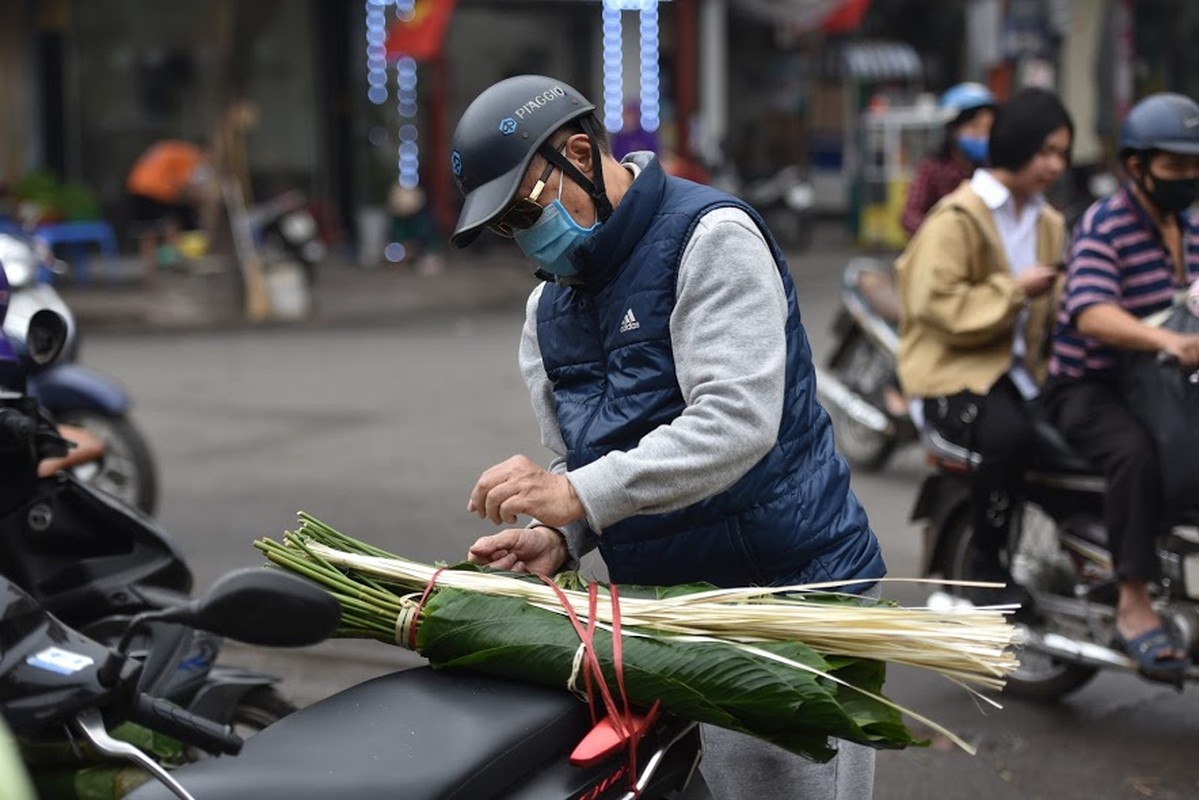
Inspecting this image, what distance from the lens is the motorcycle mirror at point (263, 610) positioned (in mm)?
2273

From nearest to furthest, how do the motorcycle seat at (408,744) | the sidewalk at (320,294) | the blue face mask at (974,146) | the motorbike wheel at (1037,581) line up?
the motorcycle seat at (408,744) < the motorbike wheel at (1037,581) < the blue face mask at (974,146) < the sidewalk at (320,294)

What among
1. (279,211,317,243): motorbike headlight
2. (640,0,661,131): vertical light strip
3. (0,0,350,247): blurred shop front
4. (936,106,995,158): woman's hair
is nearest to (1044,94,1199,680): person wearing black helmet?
(936,106,995,158): woman's hair

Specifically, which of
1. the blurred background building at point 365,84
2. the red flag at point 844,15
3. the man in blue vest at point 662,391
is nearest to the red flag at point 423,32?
the blurred background building at point 365,84

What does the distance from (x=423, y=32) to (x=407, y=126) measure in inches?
108

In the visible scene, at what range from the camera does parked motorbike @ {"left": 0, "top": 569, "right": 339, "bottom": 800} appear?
7.48 feet

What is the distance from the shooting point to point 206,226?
17.1 m

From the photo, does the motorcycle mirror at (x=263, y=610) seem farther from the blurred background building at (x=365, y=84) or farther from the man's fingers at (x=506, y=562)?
the blurred background building at (x=365, y=84)

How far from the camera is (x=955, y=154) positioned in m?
8.43

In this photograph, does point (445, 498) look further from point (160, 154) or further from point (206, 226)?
point (160, 154)

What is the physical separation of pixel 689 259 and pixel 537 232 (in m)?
0.24

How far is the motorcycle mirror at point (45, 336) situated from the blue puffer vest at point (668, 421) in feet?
5.67

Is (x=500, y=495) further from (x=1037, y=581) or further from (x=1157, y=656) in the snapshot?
Result: (x=1037, y=581)

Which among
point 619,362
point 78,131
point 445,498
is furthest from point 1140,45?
point 619,362

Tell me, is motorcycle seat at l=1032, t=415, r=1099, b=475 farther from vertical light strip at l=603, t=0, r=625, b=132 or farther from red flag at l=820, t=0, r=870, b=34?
vertical light strip at l=603, t=0, r=625, b=132
